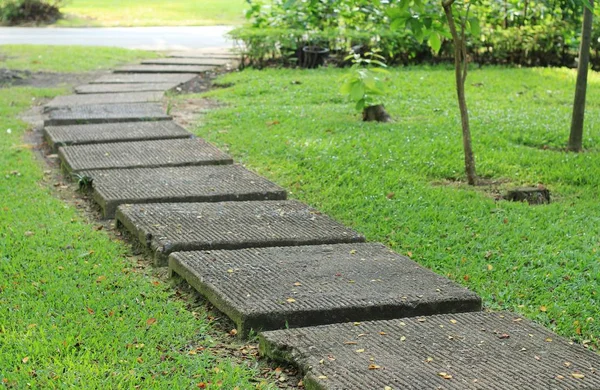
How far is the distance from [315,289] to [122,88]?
6576mm

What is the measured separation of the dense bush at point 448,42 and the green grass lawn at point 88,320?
6.92 m

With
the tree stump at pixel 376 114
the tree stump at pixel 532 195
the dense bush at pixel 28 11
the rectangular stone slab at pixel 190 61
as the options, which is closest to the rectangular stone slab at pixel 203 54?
the rectangular stone slab at pixel 190 61

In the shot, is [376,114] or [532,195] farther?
[376,114]

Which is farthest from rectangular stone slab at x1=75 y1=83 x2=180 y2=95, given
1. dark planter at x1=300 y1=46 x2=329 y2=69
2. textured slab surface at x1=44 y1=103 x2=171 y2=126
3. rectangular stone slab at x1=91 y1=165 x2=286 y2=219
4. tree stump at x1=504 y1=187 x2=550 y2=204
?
tree stump at x1=504 y1=187 x2=550 y2=204

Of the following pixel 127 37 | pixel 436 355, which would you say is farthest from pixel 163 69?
pixel 436 355

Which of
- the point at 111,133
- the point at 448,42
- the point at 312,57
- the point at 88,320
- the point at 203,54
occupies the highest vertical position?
→ the point at 448,42

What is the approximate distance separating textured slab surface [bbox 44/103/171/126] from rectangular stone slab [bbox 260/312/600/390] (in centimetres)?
479

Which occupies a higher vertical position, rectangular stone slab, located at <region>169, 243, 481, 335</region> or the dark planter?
the dark planter

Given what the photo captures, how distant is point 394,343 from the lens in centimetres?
342

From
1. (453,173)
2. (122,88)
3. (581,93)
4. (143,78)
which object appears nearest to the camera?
(453,173)

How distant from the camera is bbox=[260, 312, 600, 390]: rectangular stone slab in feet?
10.2

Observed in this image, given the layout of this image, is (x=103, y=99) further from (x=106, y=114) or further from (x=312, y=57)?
(x=312, y=57)

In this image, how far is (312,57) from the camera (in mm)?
11859

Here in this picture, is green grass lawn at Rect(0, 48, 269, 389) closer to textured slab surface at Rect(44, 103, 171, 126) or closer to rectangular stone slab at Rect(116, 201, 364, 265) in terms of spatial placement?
rectangular stone slab at Rect(116, 201, 364, 265)
